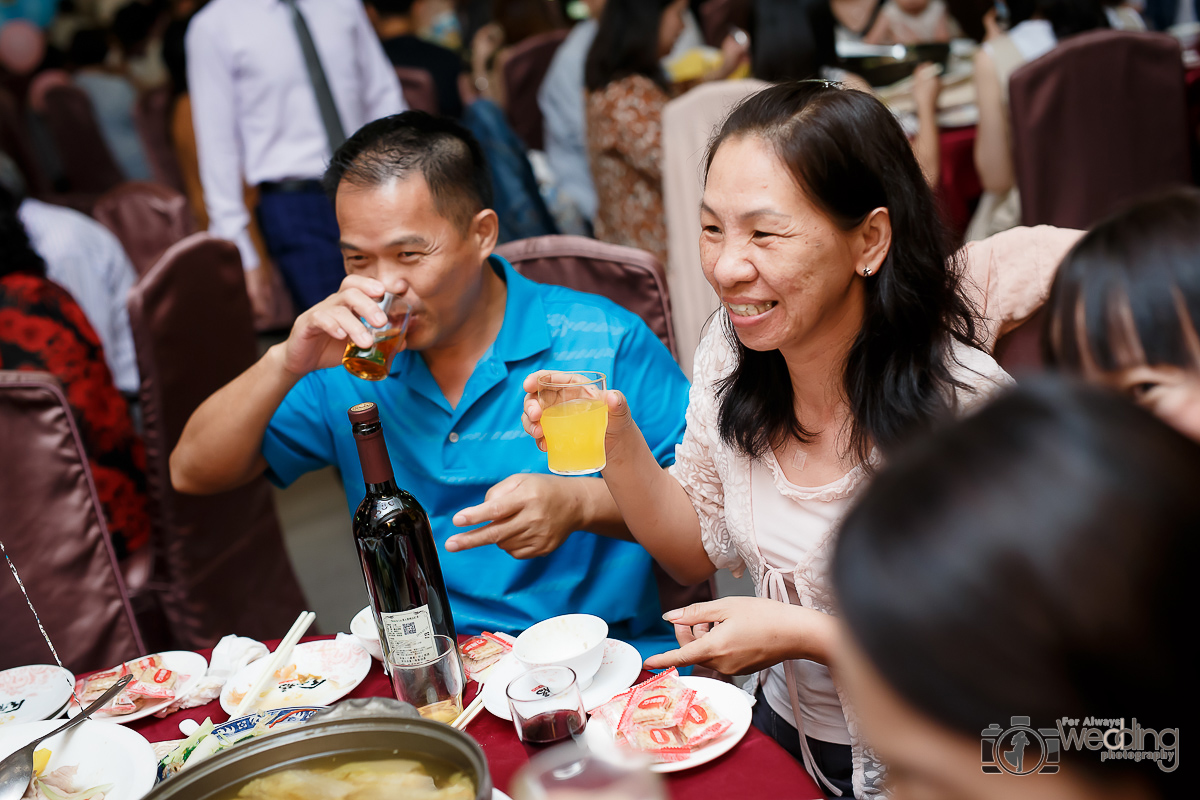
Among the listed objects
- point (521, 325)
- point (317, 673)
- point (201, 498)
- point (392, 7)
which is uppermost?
point (392, 7)

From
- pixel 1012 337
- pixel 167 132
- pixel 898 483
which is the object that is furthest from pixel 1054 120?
pixel 167 132

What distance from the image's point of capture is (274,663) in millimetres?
1147

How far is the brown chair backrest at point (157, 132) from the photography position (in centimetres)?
605

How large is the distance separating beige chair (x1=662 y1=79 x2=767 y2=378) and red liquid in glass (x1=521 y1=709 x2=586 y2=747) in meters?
1.74

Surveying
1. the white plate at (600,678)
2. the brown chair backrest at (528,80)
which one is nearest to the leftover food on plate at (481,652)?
the white plate at (600,678)

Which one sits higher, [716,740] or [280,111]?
[280,111]

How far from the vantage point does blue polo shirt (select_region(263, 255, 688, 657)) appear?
1.47 metres

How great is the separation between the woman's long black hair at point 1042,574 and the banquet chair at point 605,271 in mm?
1195

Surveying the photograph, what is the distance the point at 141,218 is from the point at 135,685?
289 cm

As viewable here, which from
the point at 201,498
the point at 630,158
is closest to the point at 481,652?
the point at 201,498

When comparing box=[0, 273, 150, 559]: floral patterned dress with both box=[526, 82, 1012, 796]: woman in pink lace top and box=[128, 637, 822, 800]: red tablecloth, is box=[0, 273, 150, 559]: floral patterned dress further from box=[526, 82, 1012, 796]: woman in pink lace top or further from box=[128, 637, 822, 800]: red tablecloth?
box=[128, 637, 822, 800]: red tablecloth

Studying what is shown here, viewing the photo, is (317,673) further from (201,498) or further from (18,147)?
(18,147)

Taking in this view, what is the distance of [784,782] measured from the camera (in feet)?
2.86

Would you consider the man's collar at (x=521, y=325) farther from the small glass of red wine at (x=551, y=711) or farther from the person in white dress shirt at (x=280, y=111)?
the person in white dress shirt at (x=280, y=111)
